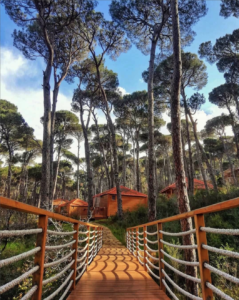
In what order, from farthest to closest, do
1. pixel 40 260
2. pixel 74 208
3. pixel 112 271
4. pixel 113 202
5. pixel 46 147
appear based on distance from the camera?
pixel 74 208 < pixel 113 202 < pixel 46 147 < pixel 112 271 < pixel 40 260

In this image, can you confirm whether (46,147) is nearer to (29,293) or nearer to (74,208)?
(29,293)

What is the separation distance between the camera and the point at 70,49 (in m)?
10.3

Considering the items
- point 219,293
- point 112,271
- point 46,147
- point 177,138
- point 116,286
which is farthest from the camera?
point 46,147

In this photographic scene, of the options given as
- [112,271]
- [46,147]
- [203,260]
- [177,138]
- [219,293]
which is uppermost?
[46,147]

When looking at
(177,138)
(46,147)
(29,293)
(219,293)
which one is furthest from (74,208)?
(219,293)

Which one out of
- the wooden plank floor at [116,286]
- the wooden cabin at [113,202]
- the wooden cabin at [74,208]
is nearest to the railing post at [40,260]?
the wooden plank floor at [116,286]

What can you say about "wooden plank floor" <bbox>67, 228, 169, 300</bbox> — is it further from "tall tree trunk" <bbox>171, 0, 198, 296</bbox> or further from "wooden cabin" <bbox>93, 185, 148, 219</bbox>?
"wooden cabin" <bbox>93, 185, 148, 219</bbox>

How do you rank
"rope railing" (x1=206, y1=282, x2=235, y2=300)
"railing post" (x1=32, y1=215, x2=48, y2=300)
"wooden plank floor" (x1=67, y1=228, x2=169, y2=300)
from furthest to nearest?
"wooden plank floor" (x1=67, y1=228, x2=169, y2=300) < "railing post" (x1=32, y1=215, x2=48, y2=300) < "rope railing" (x1=206, y1=282, x2=235, y2=300)

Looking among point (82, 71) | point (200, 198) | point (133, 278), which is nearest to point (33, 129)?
point (82, 71)

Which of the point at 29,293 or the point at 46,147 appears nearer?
the point at 29,293

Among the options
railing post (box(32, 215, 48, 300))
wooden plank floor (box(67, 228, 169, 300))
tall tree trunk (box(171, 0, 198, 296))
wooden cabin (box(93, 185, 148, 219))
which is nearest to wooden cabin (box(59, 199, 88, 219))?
wooden cabin (box(93, 185, 148, 219))

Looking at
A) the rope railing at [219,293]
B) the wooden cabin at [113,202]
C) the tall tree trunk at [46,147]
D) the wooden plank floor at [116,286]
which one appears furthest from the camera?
the wooden cabin at [113,202]

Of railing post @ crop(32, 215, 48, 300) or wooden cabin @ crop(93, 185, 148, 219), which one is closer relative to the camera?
railing post @ crop(32, 215, 48, 300)

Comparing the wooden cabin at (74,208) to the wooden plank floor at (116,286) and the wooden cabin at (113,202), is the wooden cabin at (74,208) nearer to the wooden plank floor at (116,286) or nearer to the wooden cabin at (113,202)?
the wooden cabin at (113,202)
